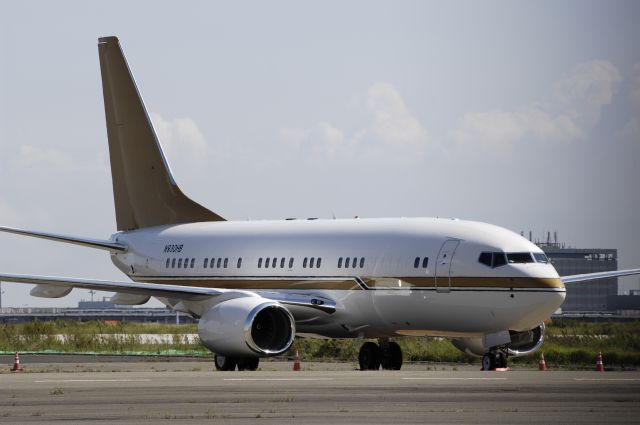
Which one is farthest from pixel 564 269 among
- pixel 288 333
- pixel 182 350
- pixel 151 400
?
pixel 151 400

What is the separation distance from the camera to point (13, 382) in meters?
29.3

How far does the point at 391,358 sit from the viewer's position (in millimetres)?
39625

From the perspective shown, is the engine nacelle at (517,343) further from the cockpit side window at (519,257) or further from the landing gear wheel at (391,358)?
the cockpit side window at (519,257)

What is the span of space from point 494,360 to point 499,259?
2443 mm

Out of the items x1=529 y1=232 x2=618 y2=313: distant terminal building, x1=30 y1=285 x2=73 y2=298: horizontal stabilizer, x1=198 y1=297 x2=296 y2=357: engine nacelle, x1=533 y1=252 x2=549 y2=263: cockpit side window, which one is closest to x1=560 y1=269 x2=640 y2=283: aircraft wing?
x1=533 y1=252 x2=549 y2=263: cockpit side window

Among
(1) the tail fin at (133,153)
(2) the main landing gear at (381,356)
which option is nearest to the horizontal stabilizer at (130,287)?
(2) the main landing gear at (381,356)

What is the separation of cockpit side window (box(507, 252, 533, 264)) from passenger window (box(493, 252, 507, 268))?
0.13 m

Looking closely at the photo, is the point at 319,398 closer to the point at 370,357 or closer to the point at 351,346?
the point at 370,357

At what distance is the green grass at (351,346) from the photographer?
1709 inches

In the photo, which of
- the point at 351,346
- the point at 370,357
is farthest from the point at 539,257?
the point at 351,346

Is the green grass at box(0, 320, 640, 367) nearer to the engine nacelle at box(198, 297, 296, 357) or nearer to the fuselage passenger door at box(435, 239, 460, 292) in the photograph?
the fuselage passenger door at box(435, 239, 460, 292)

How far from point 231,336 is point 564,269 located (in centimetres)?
15838

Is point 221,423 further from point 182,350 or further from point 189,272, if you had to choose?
point 182,350

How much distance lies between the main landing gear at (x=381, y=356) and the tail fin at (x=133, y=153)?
33.5 ft
